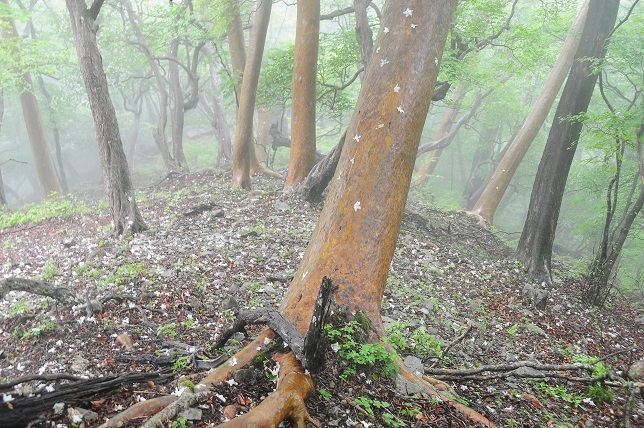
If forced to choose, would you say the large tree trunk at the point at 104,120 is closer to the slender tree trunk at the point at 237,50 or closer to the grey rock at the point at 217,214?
the grey rock at the point at 217,214

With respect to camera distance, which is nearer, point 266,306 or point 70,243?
point 266,306

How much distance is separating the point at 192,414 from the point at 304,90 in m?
8.74

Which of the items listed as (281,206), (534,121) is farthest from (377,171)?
(534,121)

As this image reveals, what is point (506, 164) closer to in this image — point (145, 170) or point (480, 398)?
point (480, 398)

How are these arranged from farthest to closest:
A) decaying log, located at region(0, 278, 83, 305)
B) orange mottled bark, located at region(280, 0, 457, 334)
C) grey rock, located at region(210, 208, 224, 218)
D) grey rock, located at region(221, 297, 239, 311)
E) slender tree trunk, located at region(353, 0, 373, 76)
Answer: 1. grey rock, located at region(210, 208, 224, 218)
2. slender tree trunk, located at region(353, 0, 373, 76)
3. grey rock, located at region(221, 297, 239, 311)
4. decaying log, located at region(0, 278, 83, 305)
5. orange mottled bark, located at region(280, 0, 457, 334)

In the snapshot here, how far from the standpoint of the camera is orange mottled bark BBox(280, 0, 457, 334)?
13.8 feet

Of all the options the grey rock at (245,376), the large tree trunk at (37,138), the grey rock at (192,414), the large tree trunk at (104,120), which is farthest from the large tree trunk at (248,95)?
the large tree trunk at (37,138)

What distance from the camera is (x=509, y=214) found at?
27.3 m

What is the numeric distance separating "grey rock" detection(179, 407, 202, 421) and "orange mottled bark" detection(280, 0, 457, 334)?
124 centimetres

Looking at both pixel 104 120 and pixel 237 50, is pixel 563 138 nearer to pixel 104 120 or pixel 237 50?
pixel 104 120

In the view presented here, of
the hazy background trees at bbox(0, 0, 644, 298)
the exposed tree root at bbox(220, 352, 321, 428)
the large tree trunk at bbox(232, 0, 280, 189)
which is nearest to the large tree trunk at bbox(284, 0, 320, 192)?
the hazy background trees at bbox(0, 0, 644, 298)

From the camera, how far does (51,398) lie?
271 cm

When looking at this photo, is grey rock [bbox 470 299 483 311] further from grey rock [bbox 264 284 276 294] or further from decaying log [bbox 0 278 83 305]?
decaying log [bbox 0 278 83 305]

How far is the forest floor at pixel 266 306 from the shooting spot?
3.44 meters
